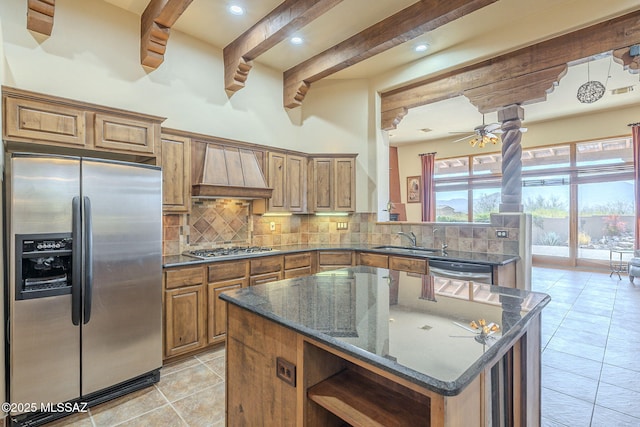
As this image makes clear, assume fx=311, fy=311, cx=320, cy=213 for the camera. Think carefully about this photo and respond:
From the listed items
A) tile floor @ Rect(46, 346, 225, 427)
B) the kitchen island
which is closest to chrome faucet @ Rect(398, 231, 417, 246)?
the kitchen island

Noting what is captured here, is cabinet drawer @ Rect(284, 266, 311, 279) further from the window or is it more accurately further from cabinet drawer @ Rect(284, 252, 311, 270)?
the window

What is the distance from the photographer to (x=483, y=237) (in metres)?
3.81

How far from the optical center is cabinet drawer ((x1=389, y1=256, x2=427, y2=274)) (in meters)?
3.65

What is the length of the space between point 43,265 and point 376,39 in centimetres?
373

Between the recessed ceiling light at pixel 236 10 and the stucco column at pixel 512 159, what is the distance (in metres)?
3.25

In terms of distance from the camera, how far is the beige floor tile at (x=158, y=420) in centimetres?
212

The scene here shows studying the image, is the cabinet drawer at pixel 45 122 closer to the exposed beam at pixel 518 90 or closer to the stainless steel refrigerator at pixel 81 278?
the stainless steel refrigerator at pixel 81 278

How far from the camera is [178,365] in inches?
117

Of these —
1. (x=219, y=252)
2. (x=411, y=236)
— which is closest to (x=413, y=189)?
(x=411, y=236)

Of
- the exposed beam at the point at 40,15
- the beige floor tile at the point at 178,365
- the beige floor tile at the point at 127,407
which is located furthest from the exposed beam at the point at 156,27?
the beige floor tile at the point at 127,407

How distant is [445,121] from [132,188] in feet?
22.4

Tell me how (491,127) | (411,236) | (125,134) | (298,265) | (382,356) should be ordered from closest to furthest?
(382,356) < (125,134) < (298,265) < (411,236) < (491,127)

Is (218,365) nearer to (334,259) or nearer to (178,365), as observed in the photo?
(178,365)

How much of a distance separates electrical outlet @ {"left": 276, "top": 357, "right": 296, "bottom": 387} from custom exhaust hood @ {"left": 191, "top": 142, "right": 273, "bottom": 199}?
2453mm
